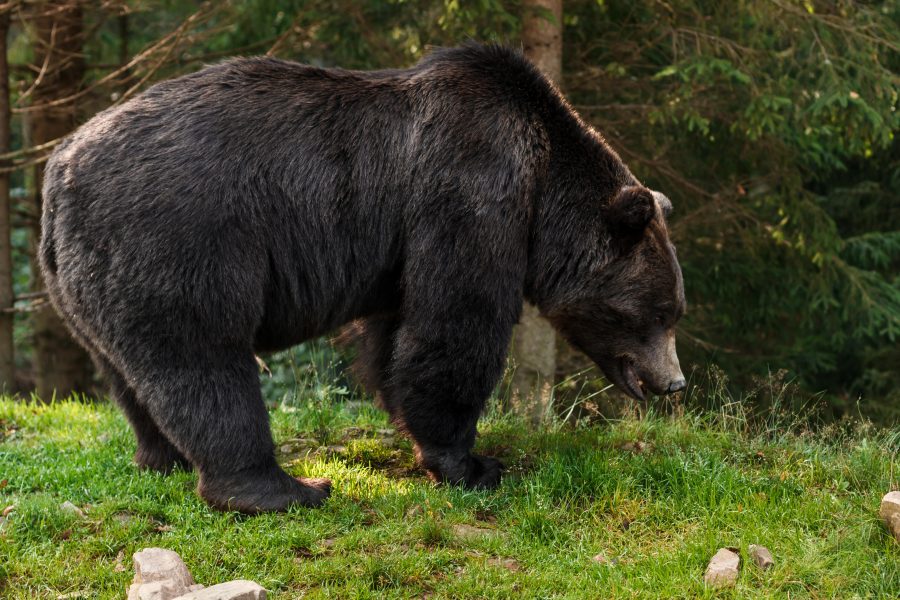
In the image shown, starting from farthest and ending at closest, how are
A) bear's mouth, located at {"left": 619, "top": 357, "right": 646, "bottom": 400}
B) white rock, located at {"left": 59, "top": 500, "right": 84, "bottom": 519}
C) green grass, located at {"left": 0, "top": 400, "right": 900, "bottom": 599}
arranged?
bear's mouth, located at {"left": 619, "top": 357, "right": 646, "bottom": 400}
white rock, located at {"left": 59, "top": 500, "right": 84, "bottom": 519}
green grass, located at {"left": 0, "top": 400, "right": 900, "bottom": 599}

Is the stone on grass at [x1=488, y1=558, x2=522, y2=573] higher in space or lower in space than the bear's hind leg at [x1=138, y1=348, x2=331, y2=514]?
lower

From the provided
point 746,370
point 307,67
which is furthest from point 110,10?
point 746,370

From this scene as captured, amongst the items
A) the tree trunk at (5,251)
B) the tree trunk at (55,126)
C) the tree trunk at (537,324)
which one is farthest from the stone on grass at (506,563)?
the tree trunk at (55,126)

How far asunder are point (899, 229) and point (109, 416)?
1198 cm

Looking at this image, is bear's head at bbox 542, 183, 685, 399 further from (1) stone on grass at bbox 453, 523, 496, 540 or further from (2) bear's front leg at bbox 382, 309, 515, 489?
(1) stone on grass at bbox 453, 523, 496, 540

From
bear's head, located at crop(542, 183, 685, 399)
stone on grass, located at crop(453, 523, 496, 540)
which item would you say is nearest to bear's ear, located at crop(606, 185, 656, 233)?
bear's head, located at crop(542, 183, 685, 399)

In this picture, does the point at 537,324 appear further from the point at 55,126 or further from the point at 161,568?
the point at 55,126

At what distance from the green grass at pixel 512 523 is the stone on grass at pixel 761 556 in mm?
37

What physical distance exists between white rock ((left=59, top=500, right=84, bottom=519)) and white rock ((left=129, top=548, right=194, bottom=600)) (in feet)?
3.17

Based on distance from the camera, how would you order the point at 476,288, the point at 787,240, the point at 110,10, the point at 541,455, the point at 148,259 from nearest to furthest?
the point at 148,259, the point at 476,288, the point at 541,455, the point at 787,240, the point at 110,10

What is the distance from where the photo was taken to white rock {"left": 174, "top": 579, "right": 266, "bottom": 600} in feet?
11.9

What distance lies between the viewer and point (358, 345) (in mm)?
6281

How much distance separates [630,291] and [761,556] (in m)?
1.84

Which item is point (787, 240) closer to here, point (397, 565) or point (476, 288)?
point (476, 288)
